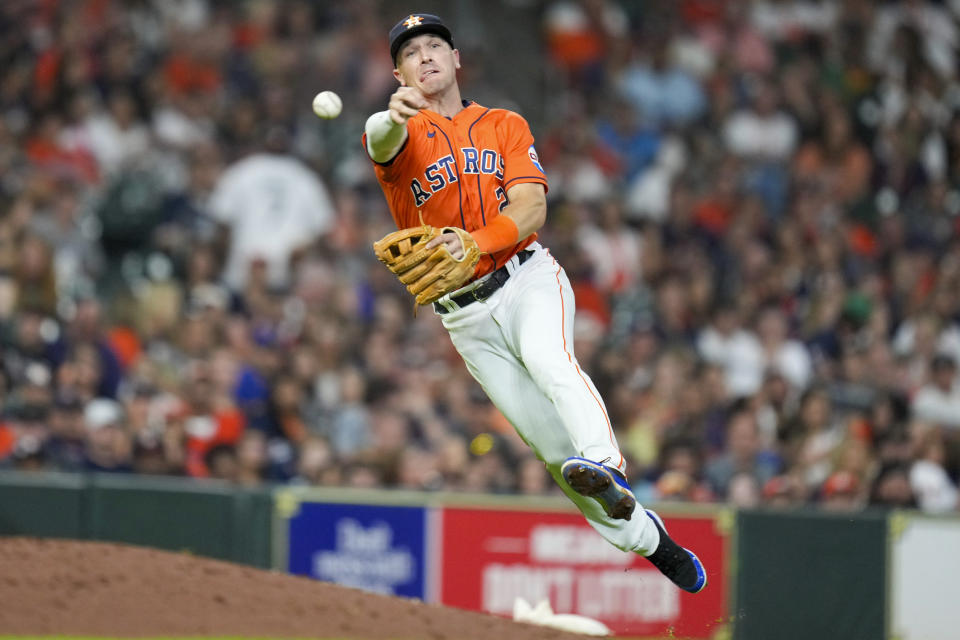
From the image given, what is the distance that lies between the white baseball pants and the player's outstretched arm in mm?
656

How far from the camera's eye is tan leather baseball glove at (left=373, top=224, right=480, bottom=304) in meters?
5.29

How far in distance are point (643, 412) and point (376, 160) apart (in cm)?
529

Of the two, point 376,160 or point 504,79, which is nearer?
point 376,160

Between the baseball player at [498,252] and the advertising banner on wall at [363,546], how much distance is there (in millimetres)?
3000

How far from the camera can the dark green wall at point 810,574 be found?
8734 mm

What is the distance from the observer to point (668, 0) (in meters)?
15.0

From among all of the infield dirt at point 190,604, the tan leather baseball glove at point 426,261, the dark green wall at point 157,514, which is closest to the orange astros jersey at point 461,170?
the tan leather baseball glove at point 426,261

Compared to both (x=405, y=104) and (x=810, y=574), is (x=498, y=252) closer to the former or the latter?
(x=405, y=104)

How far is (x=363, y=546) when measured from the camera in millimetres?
8664

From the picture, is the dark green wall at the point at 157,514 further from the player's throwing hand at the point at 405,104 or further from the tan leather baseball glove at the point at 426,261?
the player's throwing hand at the point at 405,104

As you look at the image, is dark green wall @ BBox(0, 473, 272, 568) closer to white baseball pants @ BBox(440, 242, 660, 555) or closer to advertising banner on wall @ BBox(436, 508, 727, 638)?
advertising banner on wall @ BBox(436, 508, 727, 638)

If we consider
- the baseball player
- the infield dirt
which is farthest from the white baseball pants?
the infield dirt

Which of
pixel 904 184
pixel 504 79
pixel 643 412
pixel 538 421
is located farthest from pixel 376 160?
pixel 904 184

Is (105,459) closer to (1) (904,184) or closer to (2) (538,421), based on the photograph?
(2) (538,421)
